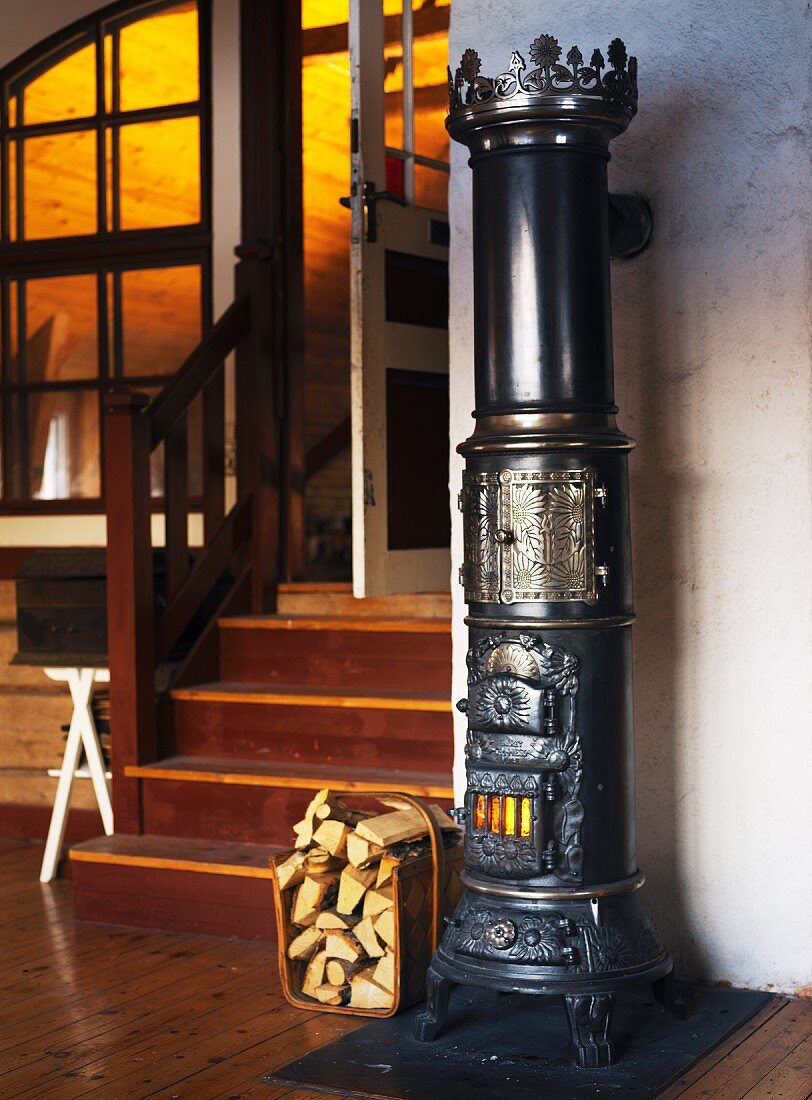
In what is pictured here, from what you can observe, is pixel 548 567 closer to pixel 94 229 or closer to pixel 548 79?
pixel 548 79

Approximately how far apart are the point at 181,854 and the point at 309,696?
602mm

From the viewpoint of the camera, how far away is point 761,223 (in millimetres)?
3475

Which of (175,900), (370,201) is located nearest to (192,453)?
(370,201)

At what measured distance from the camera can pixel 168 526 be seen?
4.72 m

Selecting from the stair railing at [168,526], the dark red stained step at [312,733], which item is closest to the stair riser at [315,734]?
the dark red stained step at [312,733]

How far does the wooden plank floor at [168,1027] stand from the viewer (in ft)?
9.61

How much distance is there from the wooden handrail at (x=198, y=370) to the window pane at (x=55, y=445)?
1014 mm

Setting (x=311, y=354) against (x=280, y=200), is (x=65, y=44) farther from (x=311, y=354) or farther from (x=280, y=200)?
(x=311, y=354)

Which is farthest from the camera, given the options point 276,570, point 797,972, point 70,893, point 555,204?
point 276,570

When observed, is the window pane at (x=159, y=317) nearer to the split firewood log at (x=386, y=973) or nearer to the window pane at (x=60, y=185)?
the window pane at (x=60, y=185)

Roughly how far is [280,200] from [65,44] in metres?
1.27

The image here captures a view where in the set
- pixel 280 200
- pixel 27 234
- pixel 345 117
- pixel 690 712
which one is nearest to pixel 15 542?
pixel 27 234

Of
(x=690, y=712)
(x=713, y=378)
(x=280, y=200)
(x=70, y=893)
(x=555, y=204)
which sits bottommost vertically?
(x=70, y=893)

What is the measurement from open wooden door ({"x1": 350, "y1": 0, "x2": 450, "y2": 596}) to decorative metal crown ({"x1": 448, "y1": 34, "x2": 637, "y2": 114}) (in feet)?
4.00
